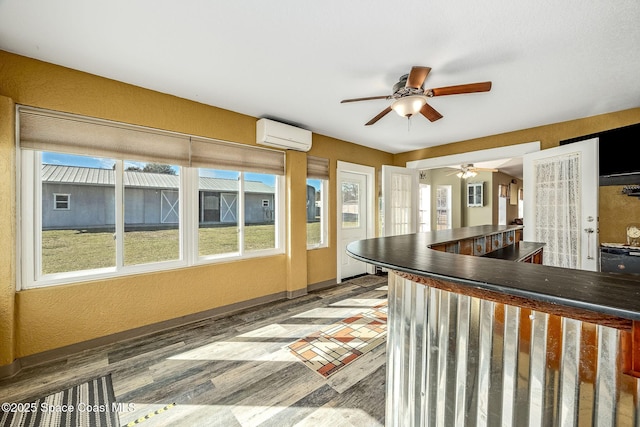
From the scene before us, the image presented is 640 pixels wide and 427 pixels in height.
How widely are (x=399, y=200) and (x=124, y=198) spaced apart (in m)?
4.24

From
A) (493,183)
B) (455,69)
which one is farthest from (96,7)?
(493,183)

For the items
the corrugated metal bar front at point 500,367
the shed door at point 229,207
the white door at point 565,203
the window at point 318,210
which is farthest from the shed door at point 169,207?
the white door at point 565,203

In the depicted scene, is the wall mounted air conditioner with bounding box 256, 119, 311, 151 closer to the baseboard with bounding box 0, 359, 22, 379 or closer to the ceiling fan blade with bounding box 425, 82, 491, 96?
the ceiling fan blade with bounding box 425, 82, 491, 96

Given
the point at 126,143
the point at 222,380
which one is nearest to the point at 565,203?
the point at 222,380

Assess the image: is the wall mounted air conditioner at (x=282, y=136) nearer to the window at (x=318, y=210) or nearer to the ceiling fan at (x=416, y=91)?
the window at (x=318, y=210)

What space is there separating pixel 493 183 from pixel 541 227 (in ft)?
12.8

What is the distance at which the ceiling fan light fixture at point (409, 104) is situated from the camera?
2.12 metres

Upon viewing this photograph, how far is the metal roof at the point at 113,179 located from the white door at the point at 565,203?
4.02m

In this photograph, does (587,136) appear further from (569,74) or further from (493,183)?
(493,183)

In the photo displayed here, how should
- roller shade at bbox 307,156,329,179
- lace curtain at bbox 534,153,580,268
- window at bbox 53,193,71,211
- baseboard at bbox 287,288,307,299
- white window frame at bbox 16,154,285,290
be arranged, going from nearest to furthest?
white window frame at bbox 16,154,285,290, window at bbox 53,193,71,211, lace curtain at bbox 534,153,580,268, baseboard at bbox 287,288,307,299, roller shade at bbox 307,156,329,179

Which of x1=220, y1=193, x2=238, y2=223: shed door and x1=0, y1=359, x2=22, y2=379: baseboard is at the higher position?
x1=220, y1=193, x2=238, y2=223: shed door

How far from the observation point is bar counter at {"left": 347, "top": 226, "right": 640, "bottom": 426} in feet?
2.15

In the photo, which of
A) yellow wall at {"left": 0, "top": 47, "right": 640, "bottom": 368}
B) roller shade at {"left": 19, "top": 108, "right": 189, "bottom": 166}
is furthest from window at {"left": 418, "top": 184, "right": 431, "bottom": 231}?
roller shade at {"left": 19, "top": 108, "right": 189, "bottom": 166}

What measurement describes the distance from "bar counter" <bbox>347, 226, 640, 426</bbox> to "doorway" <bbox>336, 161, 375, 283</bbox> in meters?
3.34
